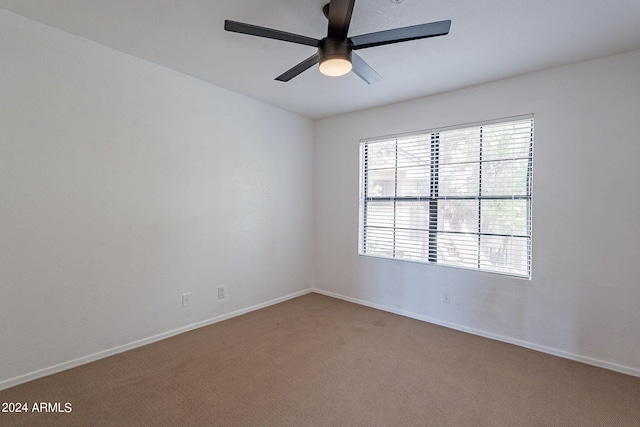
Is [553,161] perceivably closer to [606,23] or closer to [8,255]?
[606,23]

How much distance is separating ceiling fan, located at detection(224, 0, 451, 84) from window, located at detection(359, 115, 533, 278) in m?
1.84

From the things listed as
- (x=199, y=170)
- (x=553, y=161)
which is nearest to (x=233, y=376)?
(x=199, y=170)

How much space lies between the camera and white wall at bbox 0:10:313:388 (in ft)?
7.11

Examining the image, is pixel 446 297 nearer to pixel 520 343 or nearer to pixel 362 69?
pixel 520 343

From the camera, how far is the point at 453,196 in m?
3.37

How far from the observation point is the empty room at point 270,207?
6.62ft

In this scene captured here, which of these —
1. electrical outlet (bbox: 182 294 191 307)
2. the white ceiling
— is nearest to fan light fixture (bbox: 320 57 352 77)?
the white ceiling

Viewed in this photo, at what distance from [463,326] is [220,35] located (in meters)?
3.55

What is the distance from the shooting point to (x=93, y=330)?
8.19ft

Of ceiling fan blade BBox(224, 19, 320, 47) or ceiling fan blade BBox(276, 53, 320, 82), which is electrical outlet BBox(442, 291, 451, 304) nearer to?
ceiling fan blade BBox(276, 53, 320, 82)

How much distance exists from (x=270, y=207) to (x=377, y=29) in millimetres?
2407

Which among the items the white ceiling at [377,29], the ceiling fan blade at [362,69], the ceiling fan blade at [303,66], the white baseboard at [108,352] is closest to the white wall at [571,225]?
the white ceiling at [377,29]

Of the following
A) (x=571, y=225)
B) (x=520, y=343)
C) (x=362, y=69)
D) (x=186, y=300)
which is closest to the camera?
(x=362, y=69)

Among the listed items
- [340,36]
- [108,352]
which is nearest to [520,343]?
[340,36]
